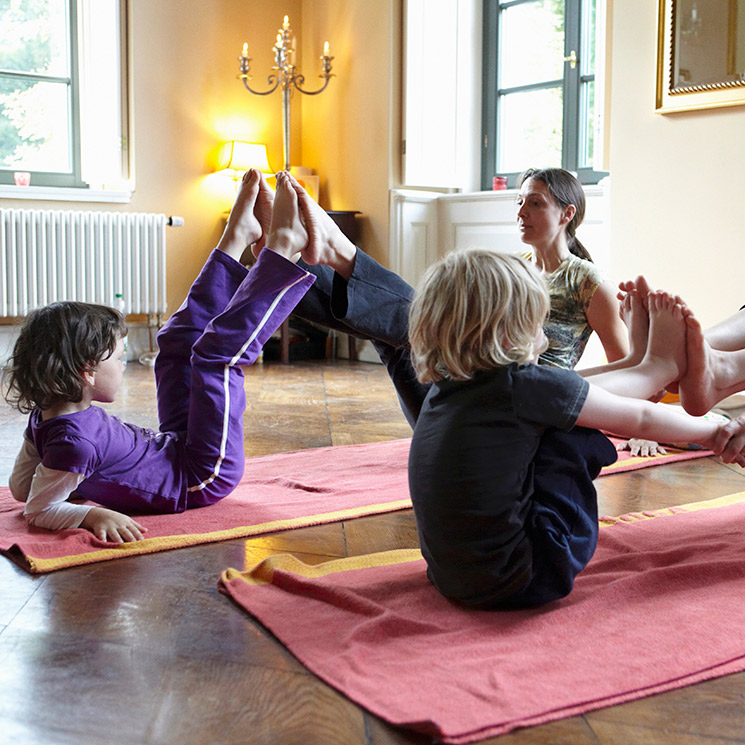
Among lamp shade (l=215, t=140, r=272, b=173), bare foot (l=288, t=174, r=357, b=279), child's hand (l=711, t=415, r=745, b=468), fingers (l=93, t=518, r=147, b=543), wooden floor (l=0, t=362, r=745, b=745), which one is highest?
lamp shade (l=215, t=140, r=272, b=173)

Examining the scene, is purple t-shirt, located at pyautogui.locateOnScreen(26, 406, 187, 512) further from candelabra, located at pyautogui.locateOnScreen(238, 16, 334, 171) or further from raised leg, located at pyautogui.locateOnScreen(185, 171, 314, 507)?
candelabra, located at pyautogui.locateOnScreen(238, 16, 334, 171)

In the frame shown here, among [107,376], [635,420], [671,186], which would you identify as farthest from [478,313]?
[671,186]

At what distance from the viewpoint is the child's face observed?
1749mm

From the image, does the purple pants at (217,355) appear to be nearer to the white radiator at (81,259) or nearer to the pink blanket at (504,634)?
the pink blanket at (504,634)

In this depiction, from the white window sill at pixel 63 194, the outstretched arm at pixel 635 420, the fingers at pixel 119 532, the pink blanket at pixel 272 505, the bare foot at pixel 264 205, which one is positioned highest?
the white window sill at pixel 63 194

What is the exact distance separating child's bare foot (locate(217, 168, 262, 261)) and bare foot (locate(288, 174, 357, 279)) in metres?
0.19

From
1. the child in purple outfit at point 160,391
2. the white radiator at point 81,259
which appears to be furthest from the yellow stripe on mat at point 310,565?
the white radiator at point 81,259

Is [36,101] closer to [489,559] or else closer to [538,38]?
[538,38]

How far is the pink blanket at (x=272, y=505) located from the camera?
5.44 ft

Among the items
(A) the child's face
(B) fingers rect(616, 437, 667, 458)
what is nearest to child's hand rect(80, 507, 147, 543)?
(A) the child's face

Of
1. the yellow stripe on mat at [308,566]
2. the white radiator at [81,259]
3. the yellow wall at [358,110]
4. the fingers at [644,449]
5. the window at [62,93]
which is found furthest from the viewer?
the yellow wall at [358,110]

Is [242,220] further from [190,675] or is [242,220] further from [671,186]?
[671,186]

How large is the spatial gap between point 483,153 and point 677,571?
13.1 feet

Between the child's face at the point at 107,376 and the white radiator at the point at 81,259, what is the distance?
3.16 meters
